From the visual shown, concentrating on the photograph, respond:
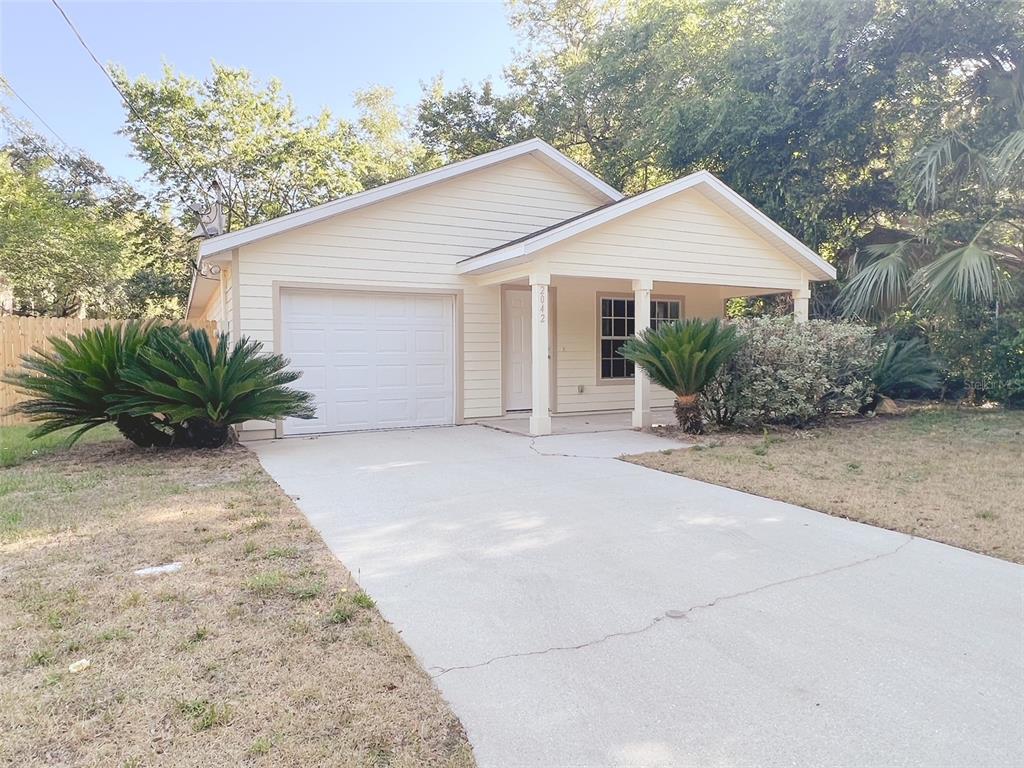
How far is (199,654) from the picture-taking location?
2.66 meters

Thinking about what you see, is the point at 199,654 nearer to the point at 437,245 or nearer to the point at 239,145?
the point at 437,245

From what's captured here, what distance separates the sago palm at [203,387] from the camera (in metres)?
6.88

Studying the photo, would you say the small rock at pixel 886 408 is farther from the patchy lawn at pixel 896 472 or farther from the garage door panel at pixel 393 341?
the garage door panel at pixel 393 341

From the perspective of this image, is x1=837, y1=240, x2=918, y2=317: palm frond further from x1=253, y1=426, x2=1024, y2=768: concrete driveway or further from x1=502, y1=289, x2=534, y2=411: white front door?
x1=253, y1=426, x2=1024, y2=768: concrete driveway

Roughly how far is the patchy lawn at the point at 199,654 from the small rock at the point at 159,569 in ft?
0.18

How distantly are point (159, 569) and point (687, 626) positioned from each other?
295cm

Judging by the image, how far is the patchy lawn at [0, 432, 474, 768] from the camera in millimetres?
2078

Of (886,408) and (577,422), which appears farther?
(886,408)

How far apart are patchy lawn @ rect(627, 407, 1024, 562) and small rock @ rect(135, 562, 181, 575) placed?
Result: 456cm

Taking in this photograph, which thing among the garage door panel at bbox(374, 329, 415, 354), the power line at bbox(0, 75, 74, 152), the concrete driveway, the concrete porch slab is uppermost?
the power line at bbox(0, 75, 74, 152)

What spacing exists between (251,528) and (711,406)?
21.7 ft

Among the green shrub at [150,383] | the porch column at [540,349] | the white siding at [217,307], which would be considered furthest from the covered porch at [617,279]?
the white siding at [217,307]

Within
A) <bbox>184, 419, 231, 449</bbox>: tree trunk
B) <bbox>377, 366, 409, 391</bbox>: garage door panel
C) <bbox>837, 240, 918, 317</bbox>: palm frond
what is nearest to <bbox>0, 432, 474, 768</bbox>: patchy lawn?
<bbox>184, 419, 231, 449</bbox>: tree trunk

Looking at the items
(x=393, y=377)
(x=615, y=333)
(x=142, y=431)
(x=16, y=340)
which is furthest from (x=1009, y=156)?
(x=16, y=340)
